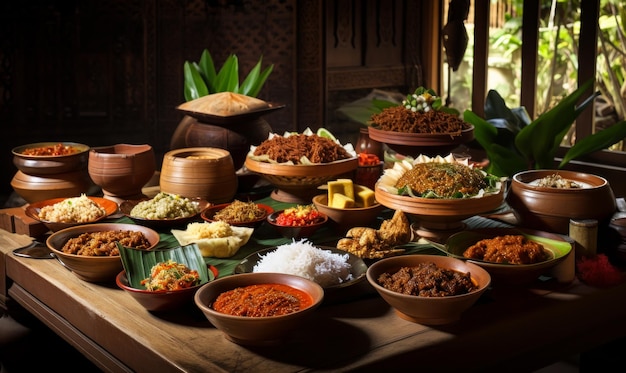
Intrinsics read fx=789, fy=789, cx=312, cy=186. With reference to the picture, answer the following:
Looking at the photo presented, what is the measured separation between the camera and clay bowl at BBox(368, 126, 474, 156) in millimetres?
3236

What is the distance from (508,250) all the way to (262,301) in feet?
2.58

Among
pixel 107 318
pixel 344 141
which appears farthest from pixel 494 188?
pixel 344 141

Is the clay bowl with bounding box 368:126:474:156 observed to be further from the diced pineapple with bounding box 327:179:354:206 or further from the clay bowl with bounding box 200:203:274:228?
the clay bowl with bounding box 200:203:274:228

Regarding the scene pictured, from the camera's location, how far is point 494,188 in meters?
2.68

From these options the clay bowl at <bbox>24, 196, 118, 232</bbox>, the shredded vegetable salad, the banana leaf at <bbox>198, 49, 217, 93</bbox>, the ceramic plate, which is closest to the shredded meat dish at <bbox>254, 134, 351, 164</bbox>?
the clay bowl at <bbox>24, 196, 118, 232</bbox>

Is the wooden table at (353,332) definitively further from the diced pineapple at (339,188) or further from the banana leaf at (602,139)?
the banana leaf at (602,139)

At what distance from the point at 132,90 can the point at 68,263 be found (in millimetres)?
3763

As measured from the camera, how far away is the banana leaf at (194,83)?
4203 millimetres

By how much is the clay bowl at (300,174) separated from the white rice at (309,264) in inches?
32.5

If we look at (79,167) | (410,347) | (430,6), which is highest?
(430,6)

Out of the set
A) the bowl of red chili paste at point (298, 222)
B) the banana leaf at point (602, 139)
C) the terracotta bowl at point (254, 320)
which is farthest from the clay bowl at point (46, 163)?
the banana leaf at point (602, 139)

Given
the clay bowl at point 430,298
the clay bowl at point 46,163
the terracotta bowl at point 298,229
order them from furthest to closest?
the clay bowl at point 46,163 < the terracotta bowl at point 298,229 < the clay bowl at point 430,298

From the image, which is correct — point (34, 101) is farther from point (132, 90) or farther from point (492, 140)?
point (492, 140)

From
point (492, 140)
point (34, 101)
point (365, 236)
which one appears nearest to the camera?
point (365, 236)
